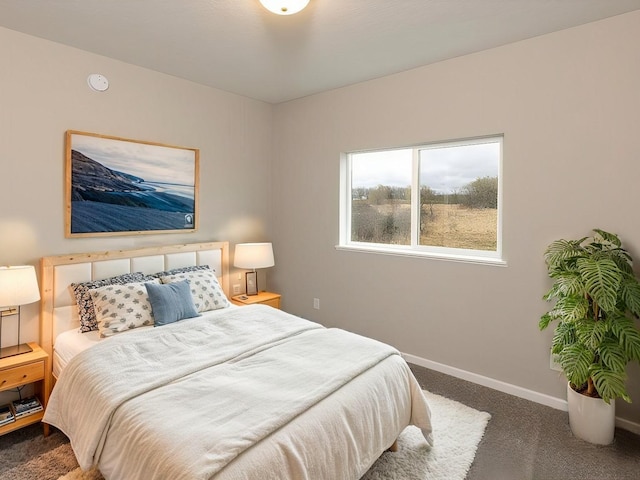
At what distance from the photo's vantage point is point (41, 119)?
272 centimetres

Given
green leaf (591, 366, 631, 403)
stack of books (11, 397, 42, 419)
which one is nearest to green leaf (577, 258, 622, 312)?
green leaf (591, 366, 631, 403)

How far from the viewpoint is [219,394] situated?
1729 millimetres

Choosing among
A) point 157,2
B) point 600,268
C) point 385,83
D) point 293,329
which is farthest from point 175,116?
point 600,268

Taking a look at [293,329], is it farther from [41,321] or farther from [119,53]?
[119,53]

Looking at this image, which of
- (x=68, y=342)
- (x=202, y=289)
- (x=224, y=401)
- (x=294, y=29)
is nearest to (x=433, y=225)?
(x=294, y=29)

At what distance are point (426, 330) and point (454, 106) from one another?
1.96 m

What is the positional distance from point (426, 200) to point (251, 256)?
71.1 inches

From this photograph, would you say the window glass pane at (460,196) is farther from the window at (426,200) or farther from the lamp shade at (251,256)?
the lamp shade at (251,256)

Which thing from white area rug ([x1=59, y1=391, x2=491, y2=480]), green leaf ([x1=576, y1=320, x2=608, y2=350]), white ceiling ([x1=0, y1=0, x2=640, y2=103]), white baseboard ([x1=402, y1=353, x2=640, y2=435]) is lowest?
white area rug ([x1=59, y1=391, x2=491, y2=480])

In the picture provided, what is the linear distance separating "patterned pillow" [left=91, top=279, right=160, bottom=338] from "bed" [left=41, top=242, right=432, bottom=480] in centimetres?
2

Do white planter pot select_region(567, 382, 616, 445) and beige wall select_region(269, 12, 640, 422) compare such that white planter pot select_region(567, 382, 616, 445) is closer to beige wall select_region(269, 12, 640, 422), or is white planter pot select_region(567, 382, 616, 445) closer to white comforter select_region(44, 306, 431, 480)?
beige wall select_region(269, 12, 640, 422)

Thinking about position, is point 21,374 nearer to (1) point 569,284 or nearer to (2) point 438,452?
(2) point 438,452

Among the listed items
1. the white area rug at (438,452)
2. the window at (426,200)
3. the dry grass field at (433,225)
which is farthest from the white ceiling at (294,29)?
the white area rug at (438,452)

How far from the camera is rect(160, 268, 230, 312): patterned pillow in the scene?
3070 millimetres
